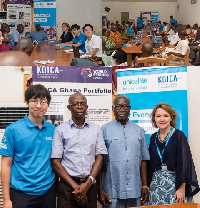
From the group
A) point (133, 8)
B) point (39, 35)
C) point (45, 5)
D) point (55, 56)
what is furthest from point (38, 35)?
point (133, 8)

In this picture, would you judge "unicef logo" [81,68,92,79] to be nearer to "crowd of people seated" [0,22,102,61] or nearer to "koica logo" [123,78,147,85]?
"koica logo" [123,78,147,85]

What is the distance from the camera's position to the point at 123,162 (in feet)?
9.00

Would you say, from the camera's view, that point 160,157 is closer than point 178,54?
Yes

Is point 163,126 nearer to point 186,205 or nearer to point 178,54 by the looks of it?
point 186,205

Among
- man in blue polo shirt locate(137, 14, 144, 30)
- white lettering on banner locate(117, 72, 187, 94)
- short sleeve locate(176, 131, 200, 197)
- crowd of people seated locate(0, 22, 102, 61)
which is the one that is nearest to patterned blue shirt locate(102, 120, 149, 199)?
short sleeve locate(176, 131, 200, 197)

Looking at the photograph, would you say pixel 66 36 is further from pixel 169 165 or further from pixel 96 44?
pixel 169 165

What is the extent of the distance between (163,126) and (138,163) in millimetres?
324

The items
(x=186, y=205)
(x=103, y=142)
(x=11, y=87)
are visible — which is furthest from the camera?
(x=11, y=87)

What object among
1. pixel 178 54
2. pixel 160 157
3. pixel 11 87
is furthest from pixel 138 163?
pixel 178 54

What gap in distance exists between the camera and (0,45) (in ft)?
19.1

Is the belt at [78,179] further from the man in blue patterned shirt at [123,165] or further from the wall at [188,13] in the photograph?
the wall at [188,13]

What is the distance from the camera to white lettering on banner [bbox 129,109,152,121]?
3.35 m

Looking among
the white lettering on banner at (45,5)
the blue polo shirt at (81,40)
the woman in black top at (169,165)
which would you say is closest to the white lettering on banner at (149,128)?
the woman in black top at (169,165)

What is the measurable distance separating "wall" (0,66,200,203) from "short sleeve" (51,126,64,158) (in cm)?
91
